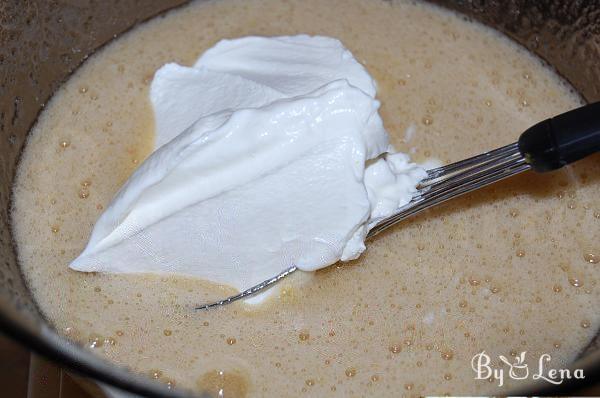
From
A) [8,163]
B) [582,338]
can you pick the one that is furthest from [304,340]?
[8,163]

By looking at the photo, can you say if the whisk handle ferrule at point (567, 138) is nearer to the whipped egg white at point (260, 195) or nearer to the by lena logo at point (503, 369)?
the whipped egg white at point (260, 195)

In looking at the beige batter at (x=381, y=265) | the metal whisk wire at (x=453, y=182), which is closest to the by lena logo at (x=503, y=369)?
the beige batter at (x=381, y=265)

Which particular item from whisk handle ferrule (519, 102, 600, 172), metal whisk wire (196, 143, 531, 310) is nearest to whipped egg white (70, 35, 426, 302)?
metal whisk wire (196, 143, 531, 310)

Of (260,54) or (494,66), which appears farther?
(494,66)

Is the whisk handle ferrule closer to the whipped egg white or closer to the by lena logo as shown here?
the whipped egg white

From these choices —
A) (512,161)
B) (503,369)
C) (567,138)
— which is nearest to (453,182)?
(512,161)

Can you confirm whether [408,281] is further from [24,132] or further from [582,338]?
[24,132]

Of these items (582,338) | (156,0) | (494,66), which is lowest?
(582,338)
